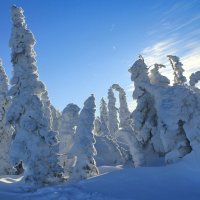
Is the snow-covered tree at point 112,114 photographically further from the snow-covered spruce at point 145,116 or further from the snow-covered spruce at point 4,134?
the snow-covered spruce at point 4,134

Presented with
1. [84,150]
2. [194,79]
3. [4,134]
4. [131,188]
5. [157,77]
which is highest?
[157,77]

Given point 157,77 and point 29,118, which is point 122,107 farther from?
point 29,118

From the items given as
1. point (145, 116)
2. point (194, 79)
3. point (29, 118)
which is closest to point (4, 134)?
point (29, 118)

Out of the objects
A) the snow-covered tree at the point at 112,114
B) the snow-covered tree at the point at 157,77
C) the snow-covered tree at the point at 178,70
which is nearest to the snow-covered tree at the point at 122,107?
the snow-covered tree at the point at 112,114

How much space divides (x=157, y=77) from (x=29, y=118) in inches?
794

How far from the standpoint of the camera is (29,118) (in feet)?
99.6

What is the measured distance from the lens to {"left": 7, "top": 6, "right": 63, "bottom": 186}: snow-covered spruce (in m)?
29.4

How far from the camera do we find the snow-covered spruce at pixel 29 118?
29.4 metres

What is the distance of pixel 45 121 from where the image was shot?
30.5 meters

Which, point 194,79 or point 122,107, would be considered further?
point 122,107

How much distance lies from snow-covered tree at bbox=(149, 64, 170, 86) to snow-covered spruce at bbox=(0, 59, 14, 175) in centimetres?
1835

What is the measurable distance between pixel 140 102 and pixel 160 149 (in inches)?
239

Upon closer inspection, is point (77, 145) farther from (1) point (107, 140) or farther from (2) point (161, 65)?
(1) point (107, 140)

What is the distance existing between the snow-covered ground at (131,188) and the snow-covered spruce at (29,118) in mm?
5184
